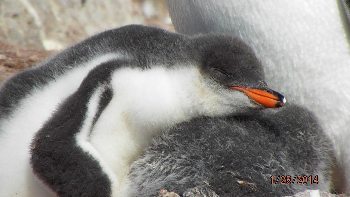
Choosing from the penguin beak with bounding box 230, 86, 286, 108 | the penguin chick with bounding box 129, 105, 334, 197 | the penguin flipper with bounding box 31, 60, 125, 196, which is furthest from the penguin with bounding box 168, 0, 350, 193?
the penguin flipper with bounding box 31, 60, 125, 196

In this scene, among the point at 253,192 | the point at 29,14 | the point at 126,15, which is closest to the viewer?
the point at 253,192

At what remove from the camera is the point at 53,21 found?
7.60m

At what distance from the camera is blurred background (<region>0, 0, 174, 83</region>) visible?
543cm

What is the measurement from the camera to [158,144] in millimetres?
2744

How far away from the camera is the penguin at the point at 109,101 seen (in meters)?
2.46

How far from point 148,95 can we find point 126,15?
649 centimetres

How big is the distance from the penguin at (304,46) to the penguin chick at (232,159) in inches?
14.0

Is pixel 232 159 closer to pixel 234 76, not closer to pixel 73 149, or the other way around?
pixel 234 76

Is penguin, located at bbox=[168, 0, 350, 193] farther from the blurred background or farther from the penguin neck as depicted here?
the blurred background

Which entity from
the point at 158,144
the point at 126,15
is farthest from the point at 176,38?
the point at 126,15

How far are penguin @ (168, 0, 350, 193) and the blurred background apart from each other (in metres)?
1.91

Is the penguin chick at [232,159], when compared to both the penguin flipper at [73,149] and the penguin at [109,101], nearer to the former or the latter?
the penguin at [109,101]

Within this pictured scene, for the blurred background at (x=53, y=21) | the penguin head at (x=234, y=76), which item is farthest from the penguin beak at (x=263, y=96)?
the blurred background at (x=53, y=21)

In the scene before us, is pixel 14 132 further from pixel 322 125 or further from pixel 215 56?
pixel 322 125
